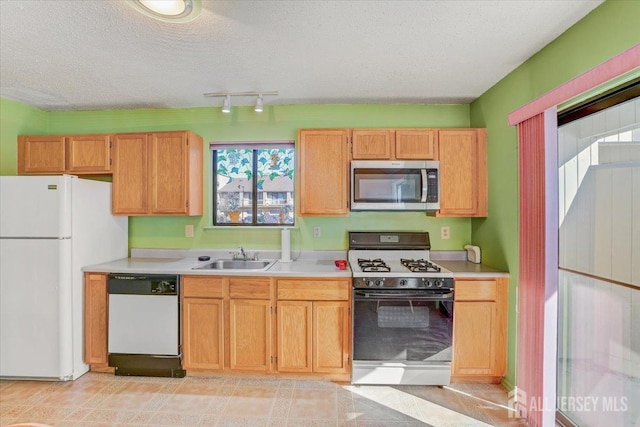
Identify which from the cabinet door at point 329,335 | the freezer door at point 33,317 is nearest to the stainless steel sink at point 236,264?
the cabinet door at point 329,335

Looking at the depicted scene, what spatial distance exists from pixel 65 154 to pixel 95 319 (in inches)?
62.9

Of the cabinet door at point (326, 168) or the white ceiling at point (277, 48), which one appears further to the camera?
the cabinet door at point (326, 168)

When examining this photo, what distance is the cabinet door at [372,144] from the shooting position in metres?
2.81

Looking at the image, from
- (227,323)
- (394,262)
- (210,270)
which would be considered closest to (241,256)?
(210,270)

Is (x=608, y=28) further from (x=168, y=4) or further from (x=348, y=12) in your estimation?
(x=168, y=4)

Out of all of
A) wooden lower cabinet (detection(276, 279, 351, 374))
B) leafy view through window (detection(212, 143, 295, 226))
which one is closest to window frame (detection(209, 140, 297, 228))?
leafy view through window (detection(212, 143, 295, 226))

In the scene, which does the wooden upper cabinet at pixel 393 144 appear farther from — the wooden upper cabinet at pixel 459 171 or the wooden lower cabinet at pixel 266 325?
the wooden lower cabinet at pixel 266 325

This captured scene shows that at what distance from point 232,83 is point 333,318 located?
6.91 feet

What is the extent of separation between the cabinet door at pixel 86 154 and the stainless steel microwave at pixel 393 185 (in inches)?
93.7

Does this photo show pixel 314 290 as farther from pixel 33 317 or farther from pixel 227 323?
pixel 33 317

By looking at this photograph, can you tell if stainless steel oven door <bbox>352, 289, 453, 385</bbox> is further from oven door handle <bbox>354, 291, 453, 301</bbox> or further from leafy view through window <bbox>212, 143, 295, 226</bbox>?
leafy view through window <bbox>212, 143, 295, 226</bbox>

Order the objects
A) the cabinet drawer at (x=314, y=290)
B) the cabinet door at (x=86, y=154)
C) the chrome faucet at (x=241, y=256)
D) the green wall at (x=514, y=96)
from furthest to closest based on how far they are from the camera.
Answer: the chrome faucet at (x=241, y=256), the cabinet door at (x=86, y=154), the cabinet drawer at (x=314, y=290), the green wall at (x=514, y=96)

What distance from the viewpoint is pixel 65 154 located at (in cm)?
296

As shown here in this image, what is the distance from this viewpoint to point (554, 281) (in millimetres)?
1883
